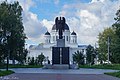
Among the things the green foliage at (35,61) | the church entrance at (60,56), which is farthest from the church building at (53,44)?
the church entrance at (60,56)

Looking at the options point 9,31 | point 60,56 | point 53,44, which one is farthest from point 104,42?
point 53,44

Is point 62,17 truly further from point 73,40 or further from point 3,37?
point 73,40

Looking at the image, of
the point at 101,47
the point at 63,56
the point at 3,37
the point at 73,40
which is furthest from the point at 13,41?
the point at 73,40

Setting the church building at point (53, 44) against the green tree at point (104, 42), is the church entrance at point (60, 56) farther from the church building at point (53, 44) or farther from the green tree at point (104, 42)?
the church building at point (53, 44)

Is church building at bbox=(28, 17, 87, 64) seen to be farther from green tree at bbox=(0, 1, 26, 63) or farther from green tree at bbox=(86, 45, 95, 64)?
green tree at bbox=(0, 1, 26, 63)

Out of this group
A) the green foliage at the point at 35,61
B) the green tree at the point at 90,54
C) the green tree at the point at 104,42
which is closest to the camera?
the green tree at the point at 104,42

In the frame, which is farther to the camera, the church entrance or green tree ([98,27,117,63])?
green tree ([98,27,117,63])

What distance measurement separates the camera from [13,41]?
61.5m

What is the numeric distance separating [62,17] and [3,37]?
79.5 ft

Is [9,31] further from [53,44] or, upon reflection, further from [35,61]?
[53,44]

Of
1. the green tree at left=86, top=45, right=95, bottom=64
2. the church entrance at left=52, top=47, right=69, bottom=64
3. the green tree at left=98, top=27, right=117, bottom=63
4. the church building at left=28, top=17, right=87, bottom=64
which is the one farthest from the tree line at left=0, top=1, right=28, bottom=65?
the church building at left=28, top=17, right=87, bottom=64

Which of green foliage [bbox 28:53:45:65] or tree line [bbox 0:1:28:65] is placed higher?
tree line [bbox 0:1:28:65]

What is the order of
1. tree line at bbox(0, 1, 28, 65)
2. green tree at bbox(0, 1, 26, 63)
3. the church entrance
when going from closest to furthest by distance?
tree line at bbox(0, 1, 28, 65)
green tree at bbox(0, 1, 26, 63)
the church entrance

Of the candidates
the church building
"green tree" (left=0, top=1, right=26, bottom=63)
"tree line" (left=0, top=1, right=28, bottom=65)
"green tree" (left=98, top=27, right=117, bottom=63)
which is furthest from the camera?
the church building
